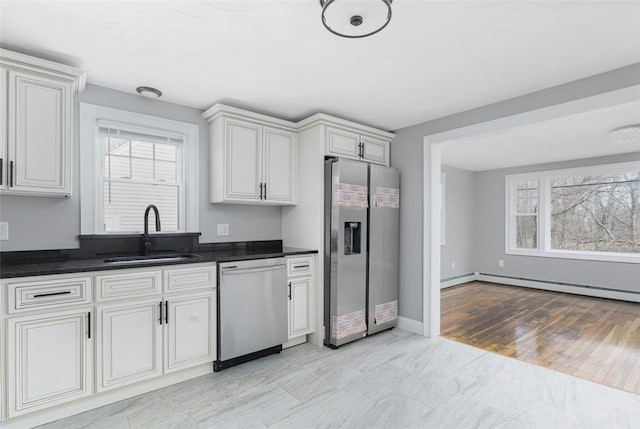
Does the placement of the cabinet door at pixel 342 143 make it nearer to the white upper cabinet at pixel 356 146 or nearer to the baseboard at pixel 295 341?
the white upper cabinet at pixel 356 146

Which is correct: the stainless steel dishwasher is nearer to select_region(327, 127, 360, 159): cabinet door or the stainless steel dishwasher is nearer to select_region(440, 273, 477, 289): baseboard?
select_region(327, 127, 360, 159): cabinet door

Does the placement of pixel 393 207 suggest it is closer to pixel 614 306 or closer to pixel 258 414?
pixel 258 414

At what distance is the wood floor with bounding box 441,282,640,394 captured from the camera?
9.20 ft

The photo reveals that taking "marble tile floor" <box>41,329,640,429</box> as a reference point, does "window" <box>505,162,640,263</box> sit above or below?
above

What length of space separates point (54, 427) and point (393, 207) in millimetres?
3283

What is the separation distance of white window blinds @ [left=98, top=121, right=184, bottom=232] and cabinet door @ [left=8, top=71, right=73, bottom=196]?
0.48 meters

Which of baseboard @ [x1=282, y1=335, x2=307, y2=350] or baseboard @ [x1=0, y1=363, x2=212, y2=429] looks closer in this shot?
baseboard @ [x1=0, y1=363, x2=212, y2=429]

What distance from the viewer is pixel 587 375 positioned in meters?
2.62

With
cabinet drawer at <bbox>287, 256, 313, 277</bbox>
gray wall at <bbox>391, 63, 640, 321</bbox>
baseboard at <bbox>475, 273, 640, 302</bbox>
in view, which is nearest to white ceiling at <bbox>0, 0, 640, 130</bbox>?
gray wall at <bbox>391, 63, 640, 321</bbox>

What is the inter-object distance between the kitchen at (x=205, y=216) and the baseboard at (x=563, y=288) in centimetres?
393

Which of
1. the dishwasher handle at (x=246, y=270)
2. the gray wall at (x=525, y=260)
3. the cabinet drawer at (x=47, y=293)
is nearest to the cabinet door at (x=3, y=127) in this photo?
the cabinet drawer at (x=47, y=293)

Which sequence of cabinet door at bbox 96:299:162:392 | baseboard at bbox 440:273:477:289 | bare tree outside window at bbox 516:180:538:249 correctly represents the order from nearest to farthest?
cabinet door at bbox 96:299:162:392, baseboard at bbox 440:273:477:289, bare tree outside window at bbox 516:180:538:249

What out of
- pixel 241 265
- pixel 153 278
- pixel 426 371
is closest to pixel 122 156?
pixel 153 278

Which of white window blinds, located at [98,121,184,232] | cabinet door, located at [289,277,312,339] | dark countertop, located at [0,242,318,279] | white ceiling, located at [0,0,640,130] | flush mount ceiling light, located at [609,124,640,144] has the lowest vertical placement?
cabinet door, located at [289,277,312,339]
